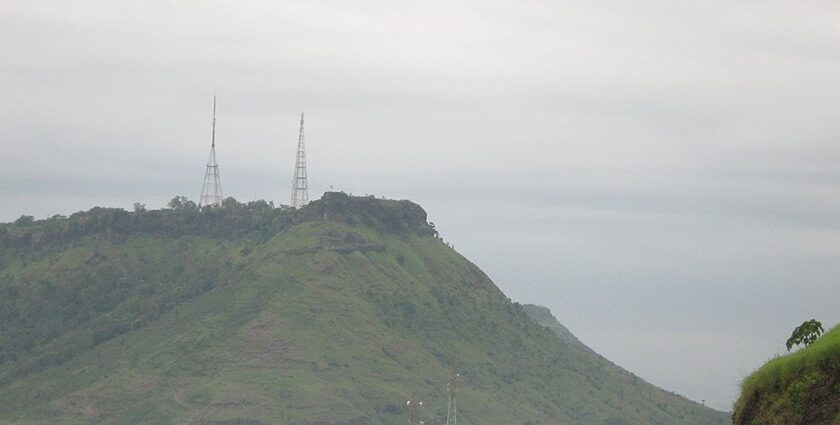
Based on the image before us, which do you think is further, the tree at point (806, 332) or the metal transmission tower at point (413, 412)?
the metal transmission tower at point (413, 412)

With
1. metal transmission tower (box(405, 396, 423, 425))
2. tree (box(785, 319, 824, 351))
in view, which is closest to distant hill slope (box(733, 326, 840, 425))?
tree (box(785, 319, 824, 351))

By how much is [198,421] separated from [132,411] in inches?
485

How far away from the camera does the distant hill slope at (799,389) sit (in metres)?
24.7

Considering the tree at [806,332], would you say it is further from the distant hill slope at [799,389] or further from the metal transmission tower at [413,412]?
the metal transmission tower at [413,412]

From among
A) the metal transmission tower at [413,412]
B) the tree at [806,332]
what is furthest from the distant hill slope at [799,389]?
the metal transmission tower at [413,412]

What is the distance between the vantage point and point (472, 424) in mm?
189375

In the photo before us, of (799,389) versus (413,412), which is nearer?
(799,389)

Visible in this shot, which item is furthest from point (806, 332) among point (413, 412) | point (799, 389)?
point (413, 412)

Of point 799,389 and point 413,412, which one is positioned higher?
point 413,412

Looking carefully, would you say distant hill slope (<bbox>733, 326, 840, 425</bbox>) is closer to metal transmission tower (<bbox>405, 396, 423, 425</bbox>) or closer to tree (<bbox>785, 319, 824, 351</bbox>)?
tree (<bbox>785, 319, 824, 351</bbox>)

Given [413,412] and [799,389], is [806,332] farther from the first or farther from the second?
[413,412]

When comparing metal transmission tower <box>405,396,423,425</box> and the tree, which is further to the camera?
metal transmission tower <box>405,396,423,425</box>

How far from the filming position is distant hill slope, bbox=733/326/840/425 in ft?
81.1

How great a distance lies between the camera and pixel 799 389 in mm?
25438
